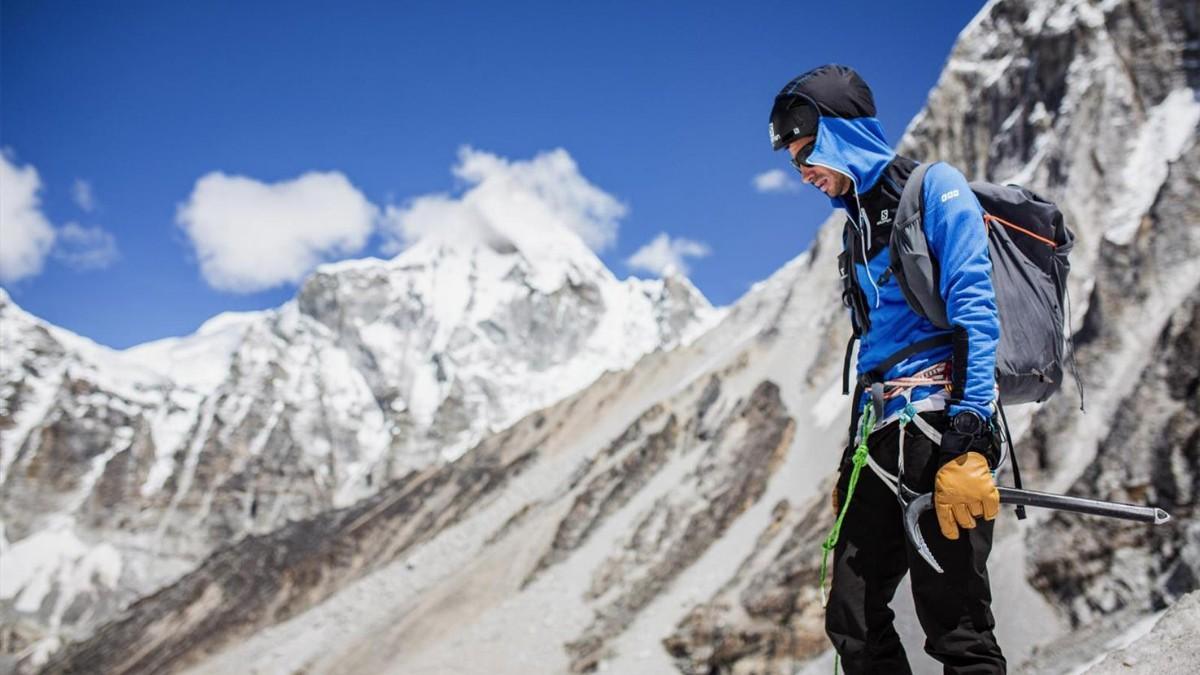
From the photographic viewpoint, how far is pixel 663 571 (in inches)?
958

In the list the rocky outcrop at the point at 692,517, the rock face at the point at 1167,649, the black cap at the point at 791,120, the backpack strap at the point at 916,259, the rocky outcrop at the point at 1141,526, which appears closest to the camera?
the backpack strap at the point at 916,259

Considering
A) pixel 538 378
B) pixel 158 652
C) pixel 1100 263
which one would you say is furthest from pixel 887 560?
pixel 538 378

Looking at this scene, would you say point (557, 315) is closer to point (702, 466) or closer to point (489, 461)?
point (489, 461)

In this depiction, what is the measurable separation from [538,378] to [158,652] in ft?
388

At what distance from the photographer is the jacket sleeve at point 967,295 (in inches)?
130

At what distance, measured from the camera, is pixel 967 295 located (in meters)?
3.34

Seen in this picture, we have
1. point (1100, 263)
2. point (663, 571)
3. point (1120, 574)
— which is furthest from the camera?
point (663, 571)

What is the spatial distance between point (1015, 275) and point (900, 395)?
0.69 metres

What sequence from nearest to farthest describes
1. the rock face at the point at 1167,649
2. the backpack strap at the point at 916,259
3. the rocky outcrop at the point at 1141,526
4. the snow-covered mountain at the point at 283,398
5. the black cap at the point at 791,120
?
the backpack strap at the point at 916,259, the black cap at the point at 791,120, the rock face at the point at 1167,649, the rocky outcrop at the point at 1141,526, the snow-covered mountain at the point at 283,398

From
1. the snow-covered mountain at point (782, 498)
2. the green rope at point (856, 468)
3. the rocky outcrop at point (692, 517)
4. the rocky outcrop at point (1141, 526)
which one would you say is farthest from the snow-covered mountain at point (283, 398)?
the green rope at point (856, 468)

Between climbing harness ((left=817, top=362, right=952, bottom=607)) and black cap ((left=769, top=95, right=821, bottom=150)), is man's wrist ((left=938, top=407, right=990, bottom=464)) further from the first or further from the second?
black cap ((left=769, top=95, right=821, bottom=150))

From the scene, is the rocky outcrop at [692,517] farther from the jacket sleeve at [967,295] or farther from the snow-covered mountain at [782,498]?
the jacket sleeve at [967,295]

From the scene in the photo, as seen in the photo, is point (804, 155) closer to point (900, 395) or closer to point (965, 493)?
point (900, 395)

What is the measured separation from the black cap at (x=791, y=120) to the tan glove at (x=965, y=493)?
1619mm
